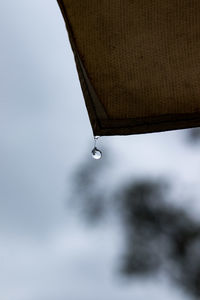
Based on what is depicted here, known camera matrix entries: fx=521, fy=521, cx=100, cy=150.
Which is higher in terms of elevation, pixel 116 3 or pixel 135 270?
pixel 116 3

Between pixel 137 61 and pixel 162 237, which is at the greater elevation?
pixel 137 61

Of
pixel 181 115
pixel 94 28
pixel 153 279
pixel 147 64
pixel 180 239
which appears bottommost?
pixel 153 279

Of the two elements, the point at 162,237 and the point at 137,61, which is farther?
the point at 162,237

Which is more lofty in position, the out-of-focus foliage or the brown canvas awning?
the brown canvas awning

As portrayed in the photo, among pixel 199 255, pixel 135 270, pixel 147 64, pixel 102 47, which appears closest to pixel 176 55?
pixel 147 64

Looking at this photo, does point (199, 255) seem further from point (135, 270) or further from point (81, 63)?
point (81, 63)

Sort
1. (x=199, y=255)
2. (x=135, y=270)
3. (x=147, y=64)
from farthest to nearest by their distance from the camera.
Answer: (x=135, y=270) → (x=199, y=255) → (x=147, y=64)

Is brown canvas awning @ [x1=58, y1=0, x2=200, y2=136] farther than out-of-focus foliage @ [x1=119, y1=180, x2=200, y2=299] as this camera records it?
No

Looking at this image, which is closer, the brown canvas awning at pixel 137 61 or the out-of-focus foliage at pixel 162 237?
the brown canvas awning at pixel 137 61
